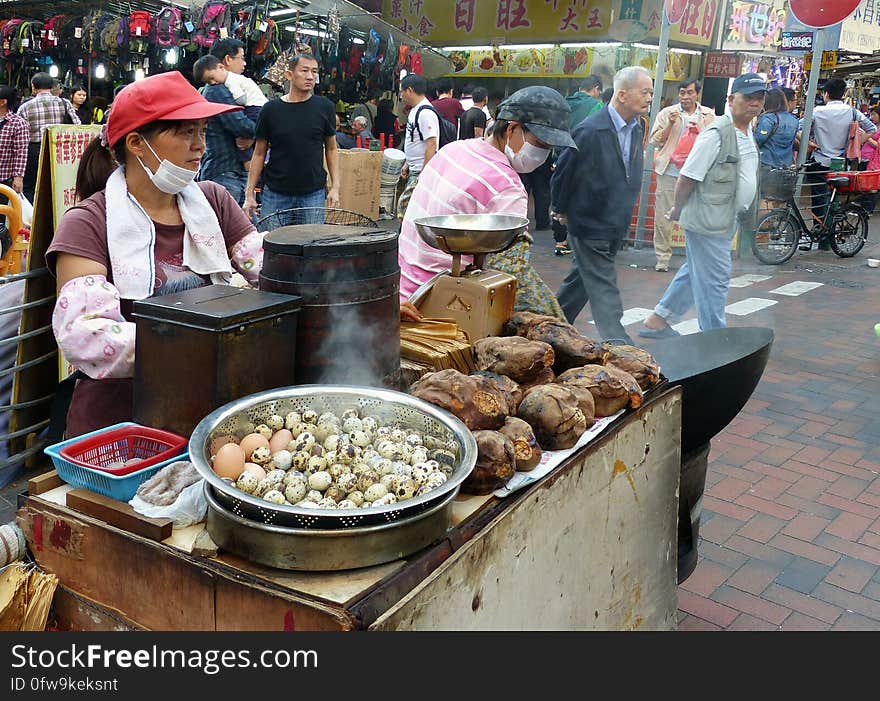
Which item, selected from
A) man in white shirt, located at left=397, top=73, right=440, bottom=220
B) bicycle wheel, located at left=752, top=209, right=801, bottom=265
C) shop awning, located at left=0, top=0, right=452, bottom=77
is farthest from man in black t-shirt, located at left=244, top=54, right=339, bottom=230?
shop awning, located at left=0, top=0, right=452, bottom=77

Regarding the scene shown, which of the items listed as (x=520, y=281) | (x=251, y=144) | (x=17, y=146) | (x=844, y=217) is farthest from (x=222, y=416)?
(x=844, y=217)

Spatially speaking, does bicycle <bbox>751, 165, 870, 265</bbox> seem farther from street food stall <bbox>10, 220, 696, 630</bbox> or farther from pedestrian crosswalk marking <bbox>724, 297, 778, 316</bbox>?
street food stall <bbox>10, 220, 696, 630</bbox>

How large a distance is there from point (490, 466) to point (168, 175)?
1.34 m

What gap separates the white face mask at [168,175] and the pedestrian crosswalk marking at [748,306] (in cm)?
624

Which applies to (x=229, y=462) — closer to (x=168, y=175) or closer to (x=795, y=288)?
(x=168, y=175)

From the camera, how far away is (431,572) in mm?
1619

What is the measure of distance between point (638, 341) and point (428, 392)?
Answer: 4829 mm

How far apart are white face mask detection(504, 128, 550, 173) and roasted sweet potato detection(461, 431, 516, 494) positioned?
1.90 m

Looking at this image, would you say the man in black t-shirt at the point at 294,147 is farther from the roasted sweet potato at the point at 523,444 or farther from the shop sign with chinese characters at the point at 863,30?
the shop sign with chinese characters at the point at 863,30

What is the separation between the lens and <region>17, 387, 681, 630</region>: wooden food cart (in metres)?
1.51

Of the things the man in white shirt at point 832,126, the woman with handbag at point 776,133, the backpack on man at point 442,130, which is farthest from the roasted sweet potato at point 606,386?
the man in white shirt at point 832,126

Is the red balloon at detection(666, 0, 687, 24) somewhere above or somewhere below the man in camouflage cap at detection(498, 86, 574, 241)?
above

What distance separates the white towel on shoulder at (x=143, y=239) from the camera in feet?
7.78

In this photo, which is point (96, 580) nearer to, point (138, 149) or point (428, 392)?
point (428, 392)
